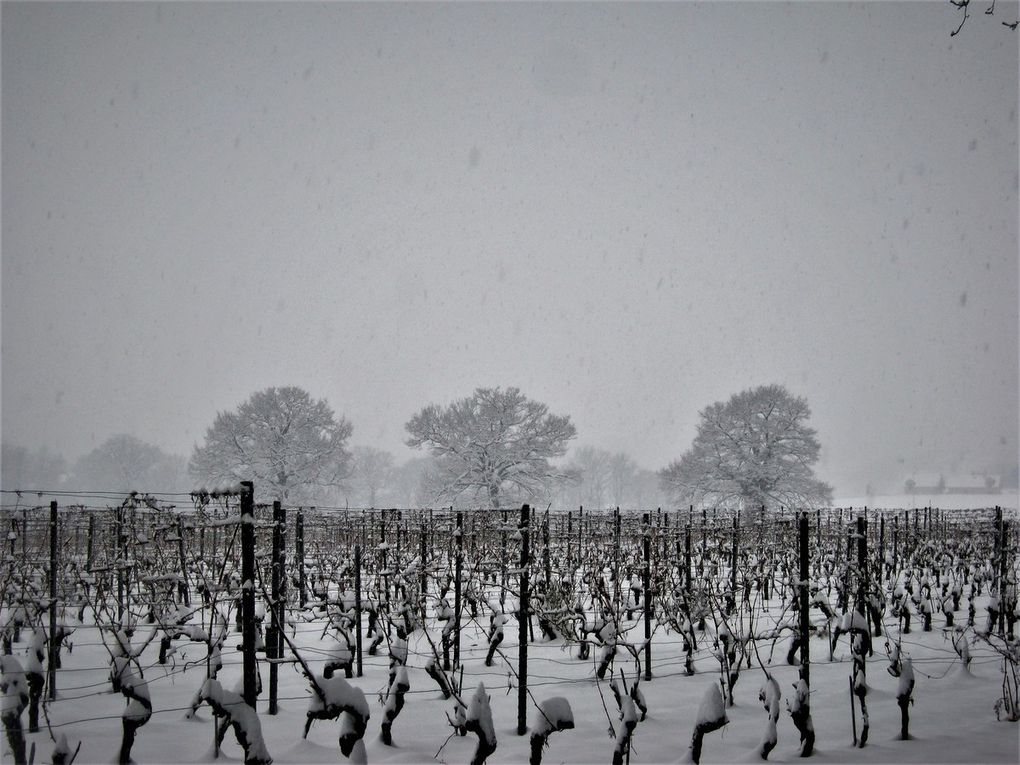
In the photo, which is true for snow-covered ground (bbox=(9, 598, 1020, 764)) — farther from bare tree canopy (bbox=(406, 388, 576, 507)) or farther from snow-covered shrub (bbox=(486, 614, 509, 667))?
bare tree canopy (bbox=(406, 388, 576, 507))

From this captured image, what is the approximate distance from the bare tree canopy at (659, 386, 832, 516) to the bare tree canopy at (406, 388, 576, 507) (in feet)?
22.0

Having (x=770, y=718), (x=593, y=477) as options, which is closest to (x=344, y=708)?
(x=770, y=718)

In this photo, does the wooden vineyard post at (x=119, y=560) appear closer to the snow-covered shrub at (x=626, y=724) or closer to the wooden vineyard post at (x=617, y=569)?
the snow-covered shrub at (x=626, y=724)

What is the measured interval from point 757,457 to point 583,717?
25.5 meters

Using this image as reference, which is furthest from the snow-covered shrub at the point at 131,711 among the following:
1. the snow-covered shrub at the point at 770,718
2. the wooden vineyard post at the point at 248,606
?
the snow-covered shrub at the point at 770,718

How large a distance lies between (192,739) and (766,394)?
94.5ft

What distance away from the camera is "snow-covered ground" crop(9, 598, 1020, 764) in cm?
562

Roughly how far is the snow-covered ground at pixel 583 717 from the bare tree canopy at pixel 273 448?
842 inches

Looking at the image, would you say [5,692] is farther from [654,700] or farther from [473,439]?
[473,439]

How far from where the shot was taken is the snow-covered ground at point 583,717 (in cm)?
562

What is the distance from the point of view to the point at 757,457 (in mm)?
29703

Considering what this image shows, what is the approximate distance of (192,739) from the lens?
5.91m

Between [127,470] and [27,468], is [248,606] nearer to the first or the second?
[127,470]

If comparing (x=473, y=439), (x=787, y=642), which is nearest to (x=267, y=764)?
(x=787, y=642)
